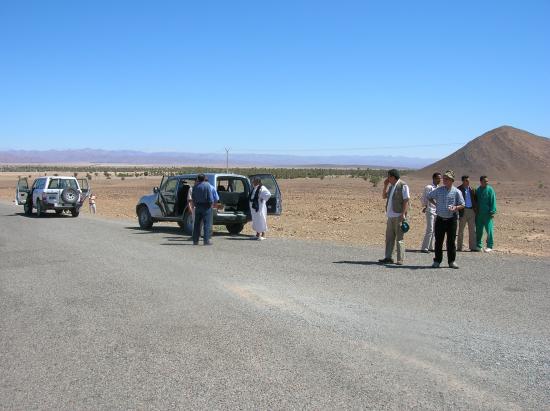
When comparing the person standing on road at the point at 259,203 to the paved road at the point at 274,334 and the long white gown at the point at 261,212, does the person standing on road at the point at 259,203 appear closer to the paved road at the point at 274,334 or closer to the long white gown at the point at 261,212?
the long white gown at the point at 261,212

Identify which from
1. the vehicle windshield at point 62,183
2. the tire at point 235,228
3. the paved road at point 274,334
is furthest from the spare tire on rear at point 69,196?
the paved road at point 274,334

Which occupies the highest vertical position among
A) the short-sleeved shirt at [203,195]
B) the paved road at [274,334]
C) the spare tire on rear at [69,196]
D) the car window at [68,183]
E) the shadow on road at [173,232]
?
the short-sleeved shirt at [203,195]

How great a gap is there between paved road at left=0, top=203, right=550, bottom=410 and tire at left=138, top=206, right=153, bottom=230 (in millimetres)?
6948

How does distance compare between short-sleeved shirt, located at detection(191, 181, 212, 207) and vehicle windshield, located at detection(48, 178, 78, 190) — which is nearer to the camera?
short-sleeved shirt, located at detection(191, 181, 212, 207)

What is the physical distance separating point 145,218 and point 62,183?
7806 mm

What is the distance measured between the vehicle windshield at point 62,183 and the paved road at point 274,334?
1357 cm

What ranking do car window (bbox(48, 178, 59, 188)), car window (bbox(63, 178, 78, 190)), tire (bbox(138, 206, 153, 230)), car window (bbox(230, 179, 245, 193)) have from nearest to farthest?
car window (bbox(230, 179, 245, 193)) < tire (bbox(138, 206, 153, 230)) < car window (bbox(48, 178, 59, 188)) < car window (bbox(63, 178, 78, 190))

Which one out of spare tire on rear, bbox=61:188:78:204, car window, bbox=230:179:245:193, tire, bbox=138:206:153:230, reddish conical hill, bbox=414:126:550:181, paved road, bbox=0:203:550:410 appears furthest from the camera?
reddish conical hill, bbox=414:126:550:181

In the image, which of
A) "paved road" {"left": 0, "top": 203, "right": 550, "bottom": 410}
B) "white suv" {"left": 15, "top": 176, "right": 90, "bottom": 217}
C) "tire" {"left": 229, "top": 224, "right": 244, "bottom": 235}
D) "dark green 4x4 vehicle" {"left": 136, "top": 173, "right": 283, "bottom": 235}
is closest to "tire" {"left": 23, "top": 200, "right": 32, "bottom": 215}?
"white suv" {"left": 15, "top": 176, "right": 90, "bottom": 217}

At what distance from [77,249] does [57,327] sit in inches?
280

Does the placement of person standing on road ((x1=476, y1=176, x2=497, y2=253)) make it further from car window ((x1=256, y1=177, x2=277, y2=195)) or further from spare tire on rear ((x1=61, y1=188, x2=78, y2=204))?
spare tire on rear ((x1=61, y1=188, x2=78, y2=204))

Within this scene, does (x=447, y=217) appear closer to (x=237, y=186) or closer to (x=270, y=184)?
(x=270, y=184)

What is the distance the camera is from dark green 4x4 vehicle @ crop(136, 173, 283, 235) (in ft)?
54.9

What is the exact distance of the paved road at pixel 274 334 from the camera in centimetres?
484
